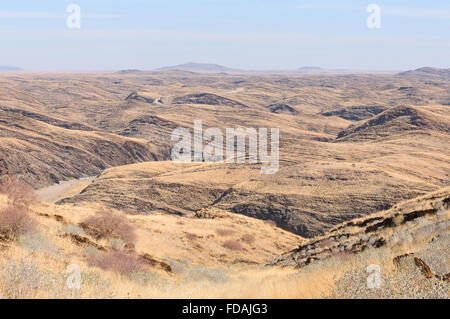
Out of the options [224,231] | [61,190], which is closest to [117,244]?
[224,231]

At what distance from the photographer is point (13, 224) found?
396 inches

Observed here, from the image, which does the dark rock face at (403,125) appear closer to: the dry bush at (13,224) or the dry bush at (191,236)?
the dry bush at (191,236)

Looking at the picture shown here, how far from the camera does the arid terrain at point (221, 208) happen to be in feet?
23.1

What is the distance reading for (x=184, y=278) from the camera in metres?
12.2

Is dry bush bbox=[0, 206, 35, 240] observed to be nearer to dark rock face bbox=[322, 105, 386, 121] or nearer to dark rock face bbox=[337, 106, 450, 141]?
dark rock face bbox=[337, 106, 450, 141]

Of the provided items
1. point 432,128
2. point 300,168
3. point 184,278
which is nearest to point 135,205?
point 300,168

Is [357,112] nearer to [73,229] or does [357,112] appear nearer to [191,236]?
[191,236]

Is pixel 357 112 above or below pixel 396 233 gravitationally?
below

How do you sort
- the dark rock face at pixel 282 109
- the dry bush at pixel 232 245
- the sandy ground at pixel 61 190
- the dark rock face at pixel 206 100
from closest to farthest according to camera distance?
the dry bush at pixel 232 245 → the sandy ground at pixel 61 190 → the dark rock face at pixel 282 109 → the dark rock face at pixel 206 100

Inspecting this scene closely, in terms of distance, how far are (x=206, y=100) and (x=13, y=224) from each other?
544 ft

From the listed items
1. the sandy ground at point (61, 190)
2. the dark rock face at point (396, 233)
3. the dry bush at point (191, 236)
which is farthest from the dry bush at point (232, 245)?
the sandy ground at point (61, 190)

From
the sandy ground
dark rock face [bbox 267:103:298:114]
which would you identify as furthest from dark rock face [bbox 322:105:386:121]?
the sandy ground

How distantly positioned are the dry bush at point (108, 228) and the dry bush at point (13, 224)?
13.4 feet
